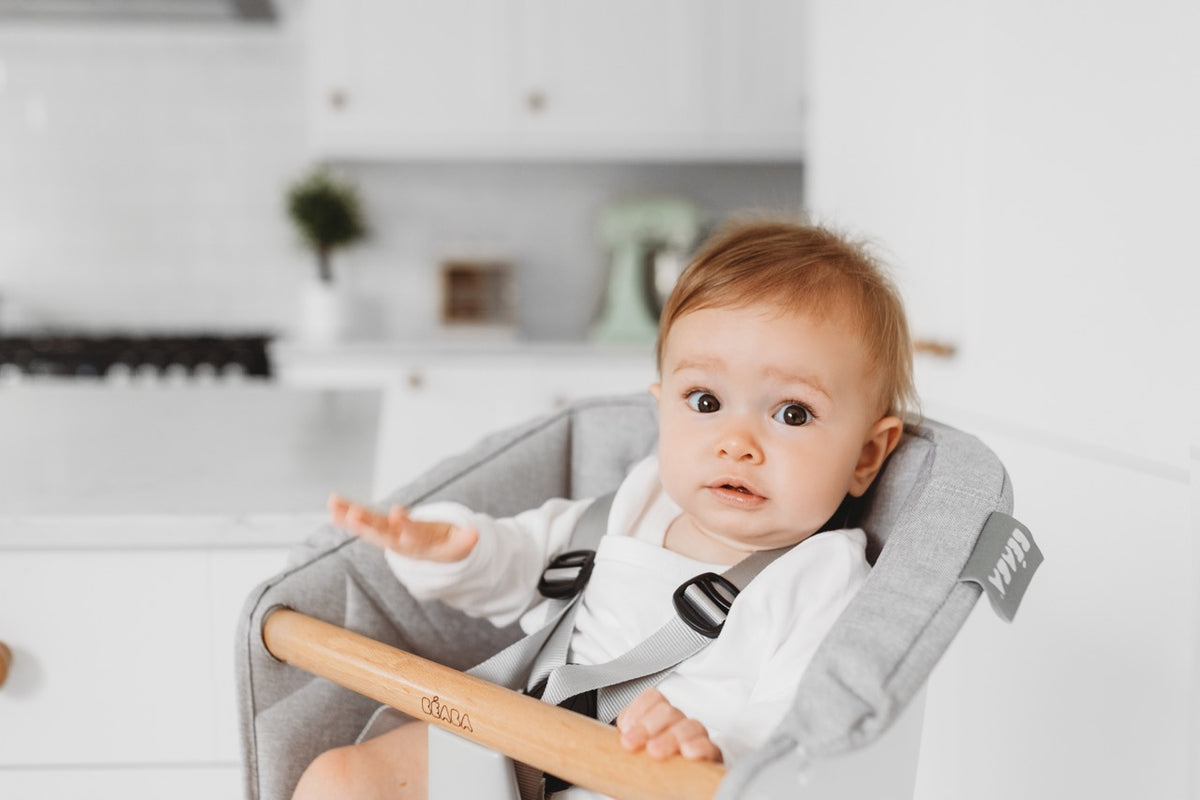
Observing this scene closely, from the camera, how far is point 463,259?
323 centimetres

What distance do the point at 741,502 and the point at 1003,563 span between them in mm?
244

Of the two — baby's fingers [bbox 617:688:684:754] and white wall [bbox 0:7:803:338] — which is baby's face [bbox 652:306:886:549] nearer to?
baby's fingers [bbox 617:688:684:754]

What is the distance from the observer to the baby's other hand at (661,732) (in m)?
0.56

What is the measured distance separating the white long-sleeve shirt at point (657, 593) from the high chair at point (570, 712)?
0.15 ft

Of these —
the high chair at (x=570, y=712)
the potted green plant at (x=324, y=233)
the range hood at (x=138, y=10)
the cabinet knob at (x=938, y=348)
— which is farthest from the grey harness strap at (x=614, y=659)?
the range hood at (x=138, y=10)

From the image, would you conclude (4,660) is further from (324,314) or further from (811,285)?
(324,314)

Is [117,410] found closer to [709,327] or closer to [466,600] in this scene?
A: [466,600]

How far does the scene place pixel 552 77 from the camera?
2.88 metres

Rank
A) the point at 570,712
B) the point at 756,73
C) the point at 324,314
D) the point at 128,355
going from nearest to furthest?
the point at 570,712
the point at 128,355
the point at 756,73
the point at 324,314

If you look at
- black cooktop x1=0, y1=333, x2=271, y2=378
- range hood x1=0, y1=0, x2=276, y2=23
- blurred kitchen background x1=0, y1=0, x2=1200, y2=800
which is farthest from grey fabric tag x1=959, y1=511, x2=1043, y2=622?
range hood x1=0, y1=0, x2=276, y2=23

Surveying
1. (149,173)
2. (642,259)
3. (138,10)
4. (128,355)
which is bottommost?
(128,355)

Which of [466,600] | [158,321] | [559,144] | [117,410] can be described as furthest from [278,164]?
[466,600]

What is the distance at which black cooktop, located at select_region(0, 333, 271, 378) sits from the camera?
9.04 feet

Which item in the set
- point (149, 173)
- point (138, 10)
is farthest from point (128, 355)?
point (138, 10)
